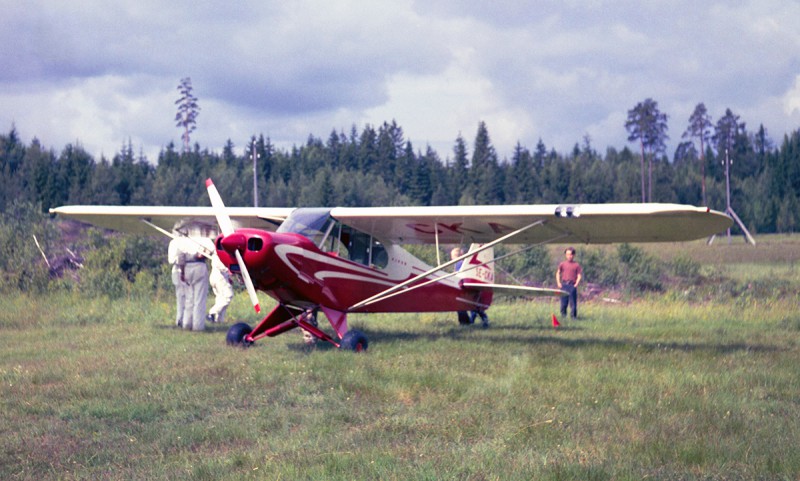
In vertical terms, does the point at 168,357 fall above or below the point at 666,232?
below

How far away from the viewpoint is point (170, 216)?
1309 cm

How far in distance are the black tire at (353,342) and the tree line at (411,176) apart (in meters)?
37.0

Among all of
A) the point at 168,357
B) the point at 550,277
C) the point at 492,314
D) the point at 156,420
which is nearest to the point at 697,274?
the point at 550,277

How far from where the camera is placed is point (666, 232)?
36.0 feet

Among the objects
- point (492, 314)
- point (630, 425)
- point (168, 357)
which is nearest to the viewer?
point (630, 425)

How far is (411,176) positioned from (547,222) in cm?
7239

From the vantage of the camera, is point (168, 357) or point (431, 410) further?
point (168, 357)

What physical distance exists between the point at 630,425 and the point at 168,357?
6.23 metres

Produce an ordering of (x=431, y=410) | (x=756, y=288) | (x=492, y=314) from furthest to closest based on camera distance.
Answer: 1. (x=756, y=288)
2. (x=492, y=314)
3. (x=431, y=410)

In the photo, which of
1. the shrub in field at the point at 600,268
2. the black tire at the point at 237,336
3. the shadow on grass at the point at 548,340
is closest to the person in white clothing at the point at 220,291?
the shadow on grass at the point at 548,340

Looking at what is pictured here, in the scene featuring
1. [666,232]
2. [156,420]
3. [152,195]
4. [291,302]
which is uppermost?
[152,195]

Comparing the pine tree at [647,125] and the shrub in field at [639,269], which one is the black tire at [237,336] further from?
the pine tree at [647,125]

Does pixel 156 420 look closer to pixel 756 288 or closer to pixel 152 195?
pixel 756 288

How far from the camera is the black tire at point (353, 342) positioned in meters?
10.5
